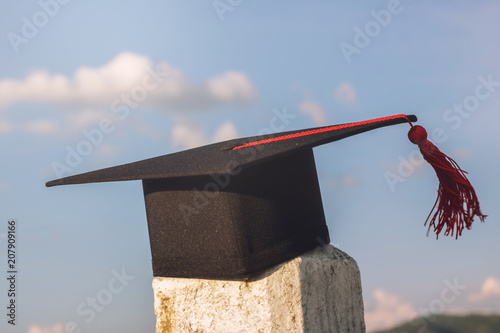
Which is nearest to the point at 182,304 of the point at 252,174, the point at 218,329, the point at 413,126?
the point at 218,329

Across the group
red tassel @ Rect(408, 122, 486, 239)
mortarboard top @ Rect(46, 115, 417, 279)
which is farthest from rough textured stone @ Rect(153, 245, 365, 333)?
red tassel @ Rect(408, 122, 486, 239)

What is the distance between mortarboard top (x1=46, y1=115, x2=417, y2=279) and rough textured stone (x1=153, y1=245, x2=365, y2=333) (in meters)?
0.06

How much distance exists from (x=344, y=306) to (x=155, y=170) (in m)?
1.16

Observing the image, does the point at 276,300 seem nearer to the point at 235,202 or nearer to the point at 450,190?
the point at 235,202

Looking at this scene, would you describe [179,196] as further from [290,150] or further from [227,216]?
[290,150]

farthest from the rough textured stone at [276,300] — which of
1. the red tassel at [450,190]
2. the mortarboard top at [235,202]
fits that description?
the red tassel at [450,190]

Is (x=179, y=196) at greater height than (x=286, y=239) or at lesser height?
greater

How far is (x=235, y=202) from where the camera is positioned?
2.41 m

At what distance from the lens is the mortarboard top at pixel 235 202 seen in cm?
242

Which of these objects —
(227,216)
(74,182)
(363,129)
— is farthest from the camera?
(74,182)

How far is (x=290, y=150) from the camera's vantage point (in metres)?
2.47

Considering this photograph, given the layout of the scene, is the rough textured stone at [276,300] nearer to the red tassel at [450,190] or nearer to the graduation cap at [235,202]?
the graduation cap at [235,202]

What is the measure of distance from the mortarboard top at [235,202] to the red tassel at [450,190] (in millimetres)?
161

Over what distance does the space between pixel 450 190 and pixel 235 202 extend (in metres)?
1.11
